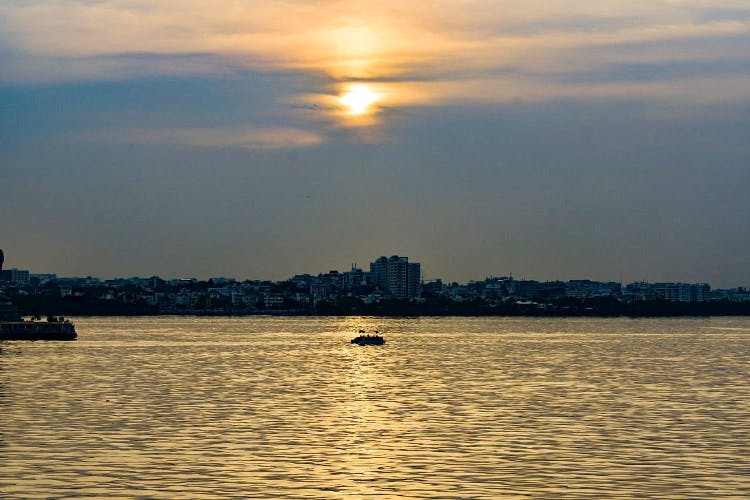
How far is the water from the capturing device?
137 ft

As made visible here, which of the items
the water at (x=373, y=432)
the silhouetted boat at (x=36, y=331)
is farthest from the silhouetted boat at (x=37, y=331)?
the water at (x=373, y=432)

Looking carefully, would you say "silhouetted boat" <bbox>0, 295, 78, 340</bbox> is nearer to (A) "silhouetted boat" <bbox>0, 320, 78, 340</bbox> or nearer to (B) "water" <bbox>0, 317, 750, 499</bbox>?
(A) "silhouetted boat" <bbox>0, 320, 78, 340</bbox>

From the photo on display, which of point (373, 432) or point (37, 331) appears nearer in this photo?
point (373, 432)

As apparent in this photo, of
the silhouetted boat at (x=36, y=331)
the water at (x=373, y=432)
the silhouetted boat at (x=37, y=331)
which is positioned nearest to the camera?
the water at (x=373, y=432)

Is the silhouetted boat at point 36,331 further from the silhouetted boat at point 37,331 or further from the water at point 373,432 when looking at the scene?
the water at point 373,432

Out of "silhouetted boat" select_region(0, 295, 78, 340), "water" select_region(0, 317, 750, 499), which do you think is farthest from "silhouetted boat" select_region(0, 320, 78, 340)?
"water" select_region(0, 317, 750, 499)

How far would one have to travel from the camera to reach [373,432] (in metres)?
56.8

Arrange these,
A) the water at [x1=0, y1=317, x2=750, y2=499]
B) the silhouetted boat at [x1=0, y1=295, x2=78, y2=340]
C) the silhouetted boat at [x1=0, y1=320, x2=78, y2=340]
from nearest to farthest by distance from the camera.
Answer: the water at [x1=0, y1=317, x2=750, y2=499] < the silhouetted boat at [x1=0, y1=295, x2=78, y2=340] < the silhouetted boat at [x1=0, y1=320, x2=78, y2=340]

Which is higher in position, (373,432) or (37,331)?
(37,331)

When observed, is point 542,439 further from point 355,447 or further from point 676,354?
point 676,354

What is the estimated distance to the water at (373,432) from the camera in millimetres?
41906

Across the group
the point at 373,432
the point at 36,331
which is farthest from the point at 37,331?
the point at 373,432

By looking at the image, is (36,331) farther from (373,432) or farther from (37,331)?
(373,432)

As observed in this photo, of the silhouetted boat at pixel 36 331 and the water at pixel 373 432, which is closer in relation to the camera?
the water at pixel 373 432
